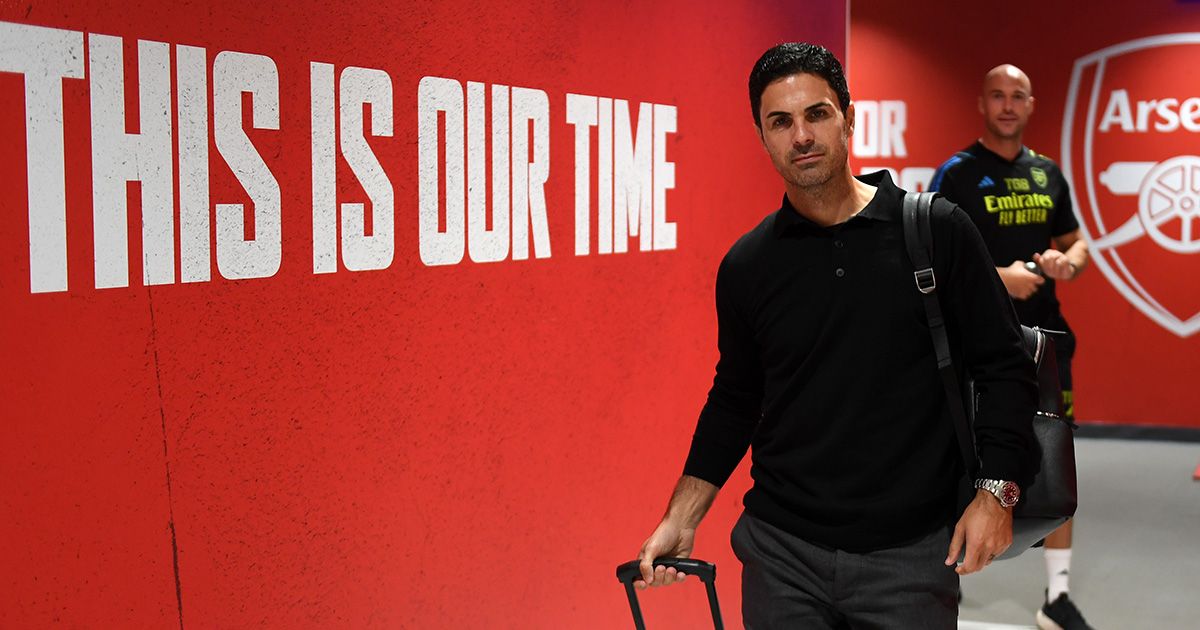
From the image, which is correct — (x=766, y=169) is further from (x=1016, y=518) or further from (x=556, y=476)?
(x=1016, y=518)

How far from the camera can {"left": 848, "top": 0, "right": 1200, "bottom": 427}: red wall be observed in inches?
323

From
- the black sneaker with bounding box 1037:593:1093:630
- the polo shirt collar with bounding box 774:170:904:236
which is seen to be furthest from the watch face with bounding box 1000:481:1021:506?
the black sneaker with bounding box 1037:593:1093:630

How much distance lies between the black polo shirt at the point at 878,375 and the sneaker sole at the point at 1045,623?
106 inches

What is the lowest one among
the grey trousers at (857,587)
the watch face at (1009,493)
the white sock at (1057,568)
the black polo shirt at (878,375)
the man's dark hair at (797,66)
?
the white sock at (1057,568)

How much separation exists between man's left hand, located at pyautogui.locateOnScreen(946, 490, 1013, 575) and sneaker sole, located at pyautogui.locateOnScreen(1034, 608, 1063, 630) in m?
2.73

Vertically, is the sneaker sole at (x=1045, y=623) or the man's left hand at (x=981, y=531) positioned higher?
the man's left hand at (x=981, y=531)

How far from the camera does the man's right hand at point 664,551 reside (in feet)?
6.63

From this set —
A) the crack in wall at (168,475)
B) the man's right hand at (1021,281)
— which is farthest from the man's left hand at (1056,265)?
the crack in wall at (168,475)

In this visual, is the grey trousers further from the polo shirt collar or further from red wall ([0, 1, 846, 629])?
red wall ([0, 1, 846, 629])

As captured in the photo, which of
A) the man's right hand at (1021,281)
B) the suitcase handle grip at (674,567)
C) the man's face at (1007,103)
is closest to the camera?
the suitcase handle grip at (674,567)

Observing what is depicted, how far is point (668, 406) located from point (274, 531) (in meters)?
1.65

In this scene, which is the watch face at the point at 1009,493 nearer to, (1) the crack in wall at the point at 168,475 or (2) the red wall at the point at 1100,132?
(1) the crack in wall at the point at 168,475

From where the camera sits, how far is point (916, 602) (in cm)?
201

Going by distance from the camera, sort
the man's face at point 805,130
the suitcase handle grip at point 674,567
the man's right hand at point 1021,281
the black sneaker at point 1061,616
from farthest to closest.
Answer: the black sneaker at point 1061,616, the man's right hand at point 1021,281, the man's face at point 805,130, the suitcase handle grip at point 674,567
